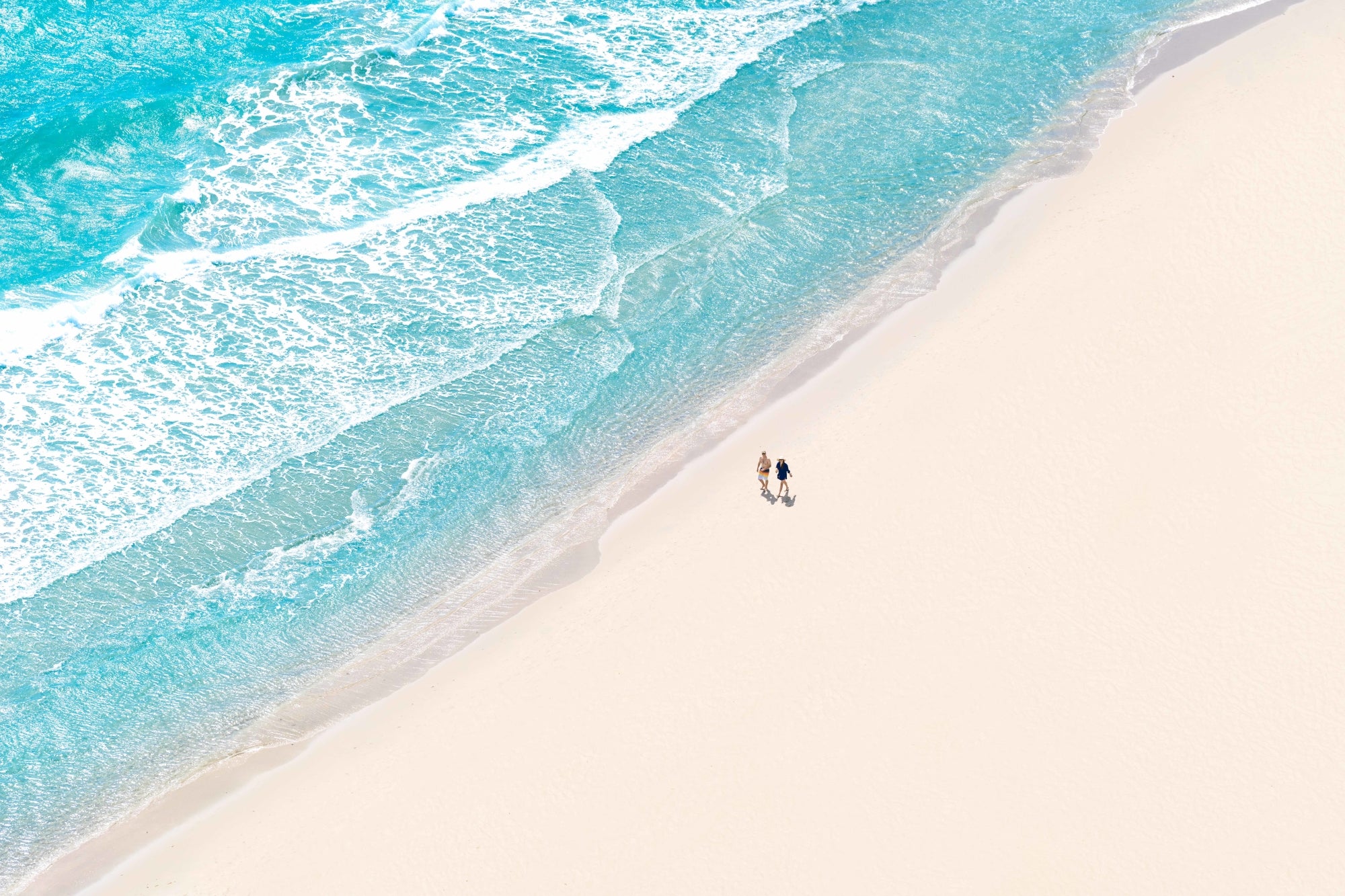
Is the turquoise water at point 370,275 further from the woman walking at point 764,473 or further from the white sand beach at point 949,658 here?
the woman walking at point 764,473

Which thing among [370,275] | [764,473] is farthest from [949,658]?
[370,275]

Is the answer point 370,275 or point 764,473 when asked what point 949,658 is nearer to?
point 764,473

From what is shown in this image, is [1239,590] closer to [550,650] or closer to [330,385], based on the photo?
[550,650]

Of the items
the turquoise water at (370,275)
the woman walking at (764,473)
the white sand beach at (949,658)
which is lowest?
the white sand beach at (949,658)

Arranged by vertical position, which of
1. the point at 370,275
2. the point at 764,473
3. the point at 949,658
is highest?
the point at 370,275

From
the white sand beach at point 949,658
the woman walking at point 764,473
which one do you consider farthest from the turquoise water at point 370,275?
the woman walking at point 764,473

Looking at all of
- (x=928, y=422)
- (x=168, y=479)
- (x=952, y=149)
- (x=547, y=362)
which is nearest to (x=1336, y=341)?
(x=928, y=422)

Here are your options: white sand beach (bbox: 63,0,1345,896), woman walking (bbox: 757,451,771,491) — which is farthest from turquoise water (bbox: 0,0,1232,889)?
woman walking (bbox: 757,451,771,491)
